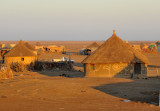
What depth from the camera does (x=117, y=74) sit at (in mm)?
22734

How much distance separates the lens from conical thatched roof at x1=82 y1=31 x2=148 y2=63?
898 inches

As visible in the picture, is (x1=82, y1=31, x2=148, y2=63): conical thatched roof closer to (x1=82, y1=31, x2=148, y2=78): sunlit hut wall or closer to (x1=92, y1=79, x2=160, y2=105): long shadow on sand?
(x1=82, y1=31, x2=148, y2=78): sunlit hut wall

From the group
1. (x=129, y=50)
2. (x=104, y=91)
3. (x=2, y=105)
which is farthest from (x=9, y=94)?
(x=129, y=50)

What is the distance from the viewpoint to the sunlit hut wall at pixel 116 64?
22750mm

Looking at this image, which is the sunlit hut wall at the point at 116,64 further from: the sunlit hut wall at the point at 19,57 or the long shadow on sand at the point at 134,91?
the sunlit hut wall at the point at 19,57

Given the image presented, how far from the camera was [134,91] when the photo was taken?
15.4 metres

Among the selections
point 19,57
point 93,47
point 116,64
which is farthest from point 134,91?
point 93,47

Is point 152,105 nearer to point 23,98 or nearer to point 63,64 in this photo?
point 23,98

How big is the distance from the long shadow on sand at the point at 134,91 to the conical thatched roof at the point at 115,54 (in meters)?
5.35

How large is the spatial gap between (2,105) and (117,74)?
11.9 meters

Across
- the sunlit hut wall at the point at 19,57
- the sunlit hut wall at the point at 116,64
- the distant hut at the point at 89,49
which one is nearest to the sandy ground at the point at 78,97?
the sunlit hut wall at the point at 116,64

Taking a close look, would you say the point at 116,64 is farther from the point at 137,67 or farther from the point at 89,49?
the point at 89,49

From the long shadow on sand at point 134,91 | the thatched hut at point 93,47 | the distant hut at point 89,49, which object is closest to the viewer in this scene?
the long shadow on sand at point 134,91

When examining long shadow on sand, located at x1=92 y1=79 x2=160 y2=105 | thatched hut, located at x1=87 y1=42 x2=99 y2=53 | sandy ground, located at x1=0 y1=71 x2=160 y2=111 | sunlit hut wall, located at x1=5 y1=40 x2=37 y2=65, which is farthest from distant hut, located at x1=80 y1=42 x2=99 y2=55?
long shadow on sand, located at x1=92 y1=79 x2=160 y2=105
